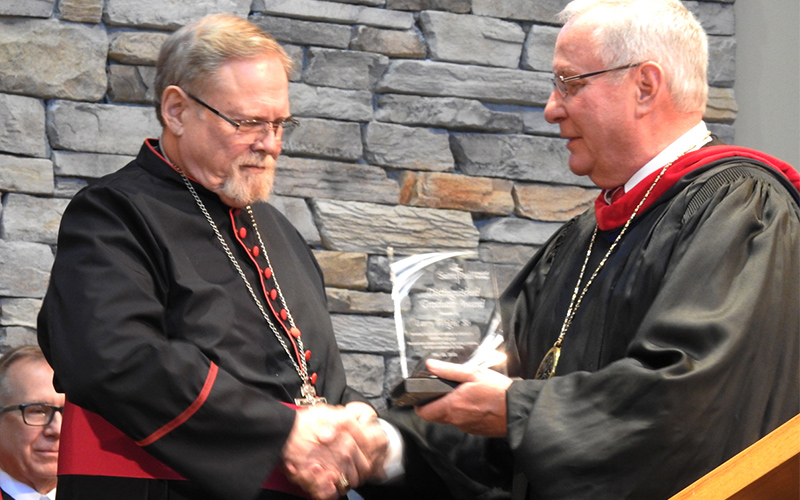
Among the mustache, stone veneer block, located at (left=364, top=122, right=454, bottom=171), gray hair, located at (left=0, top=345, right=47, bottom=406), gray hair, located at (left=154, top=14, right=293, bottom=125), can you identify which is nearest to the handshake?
the mustache

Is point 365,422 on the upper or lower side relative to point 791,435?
lower

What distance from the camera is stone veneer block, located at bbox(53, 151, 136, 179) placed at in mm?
3234

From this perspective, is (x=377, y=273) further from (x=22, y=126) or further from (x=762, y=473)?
(x=762, y=473)

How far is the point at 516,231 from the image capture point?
3.64 m

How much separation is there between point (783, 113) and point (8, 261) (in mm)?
2872

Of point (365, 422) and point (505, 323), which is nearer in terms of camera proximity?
point (365, 422)

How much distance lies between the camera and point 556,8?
3.70 m

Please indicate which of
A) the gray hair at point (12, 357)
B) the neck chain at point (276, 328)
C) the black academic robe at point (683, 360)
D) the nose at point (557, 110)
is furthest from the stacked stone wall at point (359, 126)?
the black academic robe at point (683, 360)

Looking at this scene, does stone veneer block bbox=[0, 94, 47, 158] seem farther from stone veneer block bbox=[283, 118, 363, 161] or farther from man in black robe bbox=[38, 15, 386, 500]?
man in black robe bbox=[38, 15, 386, 500]

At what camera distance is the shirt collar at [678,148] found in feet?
7.34

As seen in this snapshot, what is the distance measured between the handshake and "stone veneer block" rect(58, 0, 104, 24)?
177 cm

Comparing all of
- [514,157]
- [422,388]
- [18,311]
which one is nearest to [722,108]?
[514,157]

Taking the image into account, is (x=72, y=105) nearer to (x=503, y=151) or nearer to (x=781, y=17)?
(x=503, y=151)

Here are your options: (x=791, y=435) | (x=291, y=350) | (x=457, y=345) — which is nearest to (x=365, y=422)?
(x=291, y=350)
